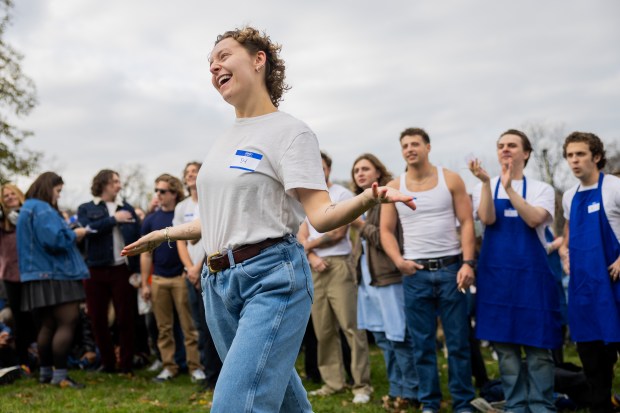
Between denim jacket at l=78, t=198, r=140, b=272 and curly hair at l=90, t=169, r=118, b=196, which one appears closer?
denim jacket at l=78, t=198, r=140, b=272

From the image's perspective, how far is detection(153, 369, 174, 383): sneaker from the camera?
26.0 ft

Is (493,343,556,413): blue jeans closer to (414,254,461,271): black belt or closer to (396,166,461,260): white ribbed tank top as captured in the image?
(414,254,461,271): black belt

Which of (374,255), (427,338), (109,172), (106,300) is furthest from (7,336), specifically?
(427,338)

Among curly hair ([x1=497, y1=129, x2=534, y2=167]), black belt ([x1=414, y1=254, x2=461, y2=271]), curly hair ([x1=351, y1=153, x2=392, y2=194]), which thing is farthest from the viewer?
curly hair ([x1=351, y1=153, x2=392, y2=194])

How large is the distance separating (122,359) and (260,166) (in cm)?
635

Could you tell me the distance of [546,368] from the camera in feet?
17.2

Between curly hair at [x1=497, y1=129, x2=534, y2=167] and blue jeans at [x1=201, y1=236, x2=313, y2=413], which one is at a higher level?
curly hair at [x1=497, y1=129, x2=534, y2=167]

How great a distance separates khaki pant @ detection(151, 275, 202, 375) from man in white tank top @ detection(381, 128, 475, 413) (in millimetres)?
3219

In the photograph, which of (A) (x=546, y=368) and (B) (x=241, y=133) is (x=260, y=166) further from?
(A) (x=546, y=368)

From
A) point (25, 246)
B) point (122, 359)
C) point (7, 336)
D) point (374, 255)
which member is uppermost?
point (25, 246)

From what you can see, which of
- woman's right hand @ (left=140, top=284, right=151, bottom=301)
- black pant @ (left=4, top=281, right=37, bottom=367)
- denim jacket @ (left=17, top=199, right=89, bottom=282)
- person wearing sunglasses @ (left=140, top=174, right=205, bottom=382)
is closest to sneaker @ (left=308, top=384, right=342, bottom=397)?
person wearing sunglasses @ (left=140, top=174, right=205, bottom=382)

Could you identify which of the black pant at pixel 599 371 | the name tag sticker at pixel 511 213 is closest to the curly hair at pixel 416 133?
the name tag sticker at pixel 511 213

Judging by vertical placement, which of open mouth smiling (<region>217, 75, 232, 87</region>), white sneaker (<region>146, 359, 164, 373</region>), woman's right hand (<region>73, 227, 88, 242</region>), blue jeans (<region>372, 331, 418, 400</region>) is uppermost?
open mouth smiling (<region>217, 75, 232, 87</region>)

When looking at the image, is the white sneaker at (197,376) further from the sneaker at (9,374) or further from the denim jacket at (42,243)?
the sneaker at (9,374)
